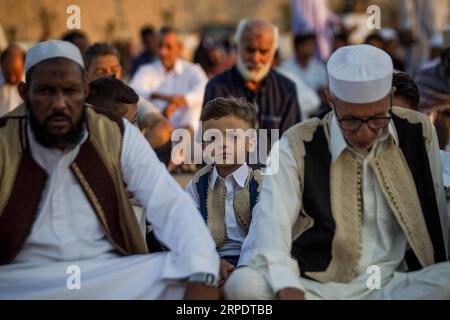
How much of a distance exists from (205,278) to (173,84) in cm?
720

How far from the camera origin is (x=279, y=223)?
405 centimetres

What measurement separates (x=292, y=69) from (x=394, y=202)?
8.71 m

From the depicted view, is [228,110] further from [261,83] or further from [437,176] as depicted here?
[261,83]

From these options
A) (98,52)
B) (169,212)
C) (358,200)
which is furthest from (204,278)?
(98,52)

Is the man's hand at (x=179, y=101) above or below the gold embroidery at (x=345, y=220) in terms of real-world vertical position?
above

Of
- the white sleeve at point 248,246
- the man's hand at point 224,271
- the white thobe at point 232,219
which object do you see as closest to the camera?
the man's hand at point 224,271

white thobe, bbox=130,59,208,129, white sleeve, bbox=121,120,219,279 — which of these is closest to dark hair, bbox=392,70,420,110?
white sleeve, bbox=121,120,219,279

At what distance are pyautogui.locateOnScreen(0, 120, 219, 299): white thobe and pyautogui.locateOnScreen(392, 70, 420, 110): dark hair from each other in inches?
66.2

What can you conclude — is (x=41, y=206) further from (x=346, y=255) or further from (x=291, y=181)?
(x=346, y=255)

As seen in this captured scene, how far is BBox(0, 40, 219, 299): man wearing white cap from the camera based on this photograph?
13.3ft

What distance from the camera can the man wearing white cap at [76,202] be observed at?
4.06 m

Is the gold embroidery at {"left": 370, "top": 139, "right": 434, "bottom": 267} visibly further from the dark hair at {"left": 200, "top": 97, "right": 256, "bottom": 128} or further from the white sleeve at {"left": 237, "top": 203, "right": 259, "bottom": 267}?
the dark hair at {"left": 200, "top": 97, "right": 256, "bottom": 128}

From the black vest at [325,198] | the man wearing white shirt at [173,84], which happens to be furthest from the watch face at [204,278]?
the man wearing white shirt at [173,84]

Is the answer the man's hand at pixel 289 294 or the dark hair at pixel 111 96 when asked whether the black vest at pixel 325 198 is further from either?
the dark hair at pixel 111 96
